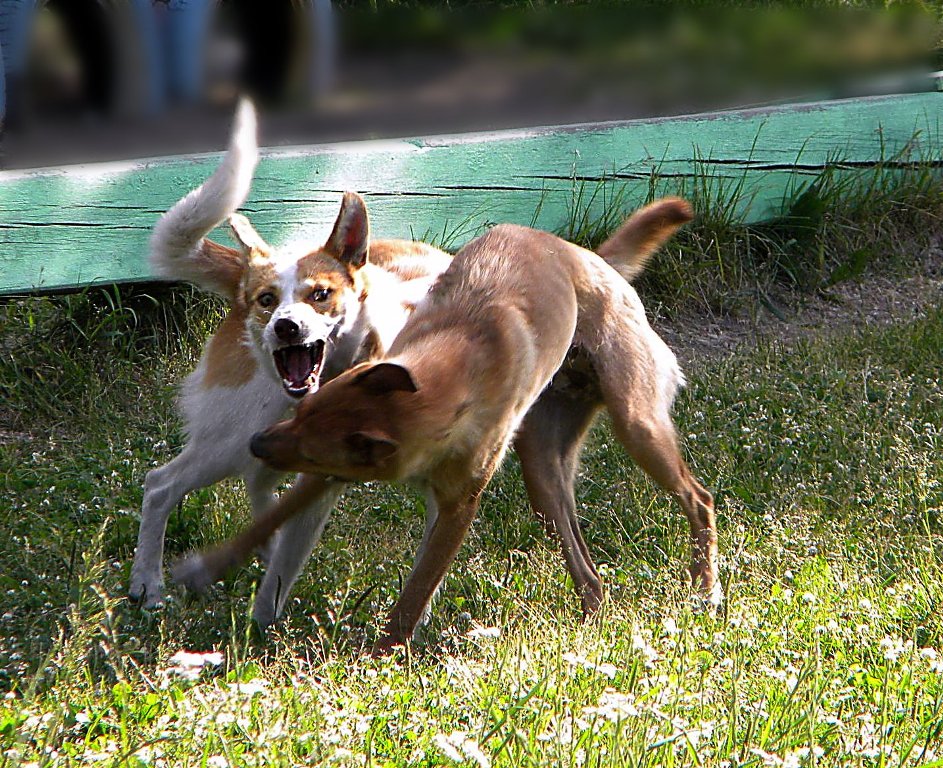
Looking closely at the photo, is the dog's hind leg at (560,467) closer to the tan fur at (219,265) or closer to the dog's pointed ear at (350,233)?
the dog's pointed ear at (350,233)

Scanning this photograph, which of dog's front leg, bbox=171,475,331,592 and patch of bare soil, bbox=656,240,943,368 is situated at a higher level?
dog's front leg, bbox=171,475,331,592

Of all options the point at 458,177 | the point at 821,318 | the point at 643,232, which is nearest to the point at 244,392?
the point at 643,232

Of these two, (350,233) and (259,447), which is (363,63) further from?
(259,447)

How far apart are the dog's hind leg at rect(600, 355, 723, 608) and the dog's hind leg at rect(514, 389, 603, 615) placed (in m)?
0.26

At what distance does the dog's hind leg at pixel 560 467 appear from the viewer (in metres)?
4.18

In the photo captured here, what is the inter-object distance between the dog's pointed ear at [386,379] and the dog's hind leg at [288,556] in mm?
755

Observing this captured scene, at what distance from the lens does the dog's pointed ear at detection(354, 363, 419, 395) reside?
3.10 m

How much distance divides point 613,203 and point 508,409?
10.1 ft

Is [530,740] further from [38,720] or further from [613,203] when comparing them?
[613,203]

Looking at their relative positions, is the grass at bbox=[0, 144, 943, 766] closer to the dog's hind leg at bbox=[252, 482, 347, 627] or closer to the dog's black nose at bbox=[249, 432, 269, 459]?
the dog's hind leg at bbox=[252, 482, 347, 627]

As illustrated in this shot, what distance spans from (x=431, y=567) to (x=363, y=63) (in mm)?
2983

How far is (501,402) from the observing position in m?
3.58

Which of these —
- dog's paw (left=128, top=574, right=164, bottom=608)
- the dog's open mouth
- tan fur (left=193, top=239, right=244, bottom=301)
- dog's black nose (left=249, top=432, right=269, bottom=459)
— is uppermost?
dog's black nose (left=249, top=432, right=269, bottom=459)

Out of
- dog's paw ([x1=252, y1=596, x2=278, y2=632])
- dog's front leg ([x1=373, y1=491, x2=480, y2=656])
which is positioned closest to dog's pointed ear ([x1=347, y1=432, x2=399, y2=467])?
dog's front leg ([x1=373, y1=491, x2=480, y2=656])
